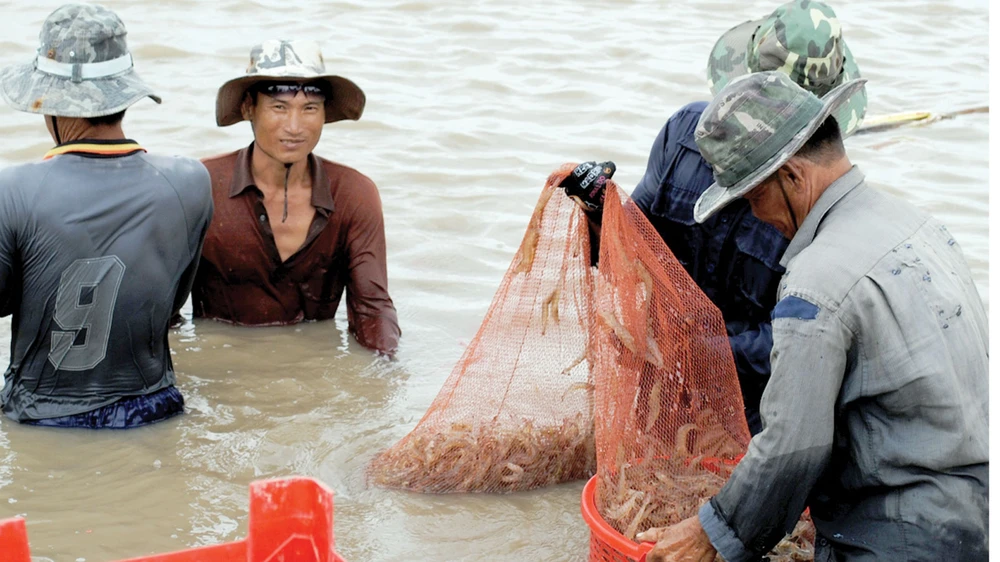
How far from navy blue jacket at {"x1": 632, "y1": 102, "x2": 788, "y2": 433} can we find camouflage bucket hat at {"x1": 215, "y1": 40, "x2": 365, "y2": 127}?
5.83ft

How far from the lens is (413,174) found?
8047 millimetres

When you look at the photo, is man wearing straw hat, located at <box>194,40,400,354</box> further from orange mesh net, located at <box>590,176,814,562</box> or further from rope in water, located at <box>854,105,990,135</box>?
rope in water, located at <box>854,105,990,135</box>

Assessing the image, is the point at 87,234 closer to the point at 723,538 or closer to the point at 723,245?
the point at 723,245

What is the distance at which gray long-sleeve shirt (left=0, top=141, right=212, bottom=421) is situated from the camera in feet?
13.8

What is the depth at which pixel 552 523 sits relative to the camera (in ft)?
13.7

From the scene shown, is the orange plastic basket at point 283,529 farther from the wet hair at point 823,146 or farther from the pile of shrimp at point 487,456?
the pile of shrimp at point 487,456

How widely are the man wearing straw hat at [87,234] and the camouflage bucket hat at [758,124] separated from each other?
2.37 meters

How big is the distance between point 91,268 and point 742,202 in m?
2.38

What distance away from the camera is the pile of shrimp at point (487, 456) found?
164 inches

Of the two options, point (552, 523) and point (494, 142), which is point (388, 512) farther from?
point (494, 142)

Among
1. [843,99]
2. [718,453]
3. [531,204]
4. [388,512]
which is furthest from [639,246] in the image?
[531,204]

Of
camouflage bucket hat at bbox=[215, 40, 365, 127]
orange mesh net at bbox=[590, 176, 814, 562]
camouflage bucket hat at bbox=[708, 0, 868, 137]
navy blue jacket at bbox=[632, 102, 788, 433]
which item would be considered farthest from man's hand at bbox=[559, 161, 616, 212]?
camouflage bucket hat at bbox=[215, 40, 365, 127]

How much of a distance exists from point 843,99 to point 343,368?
3.22 meters

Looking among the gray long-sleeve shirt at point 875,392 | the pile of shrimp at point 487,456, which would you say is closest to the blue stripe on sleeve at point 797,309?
the gray long-sleeve shirt at point 875,392
